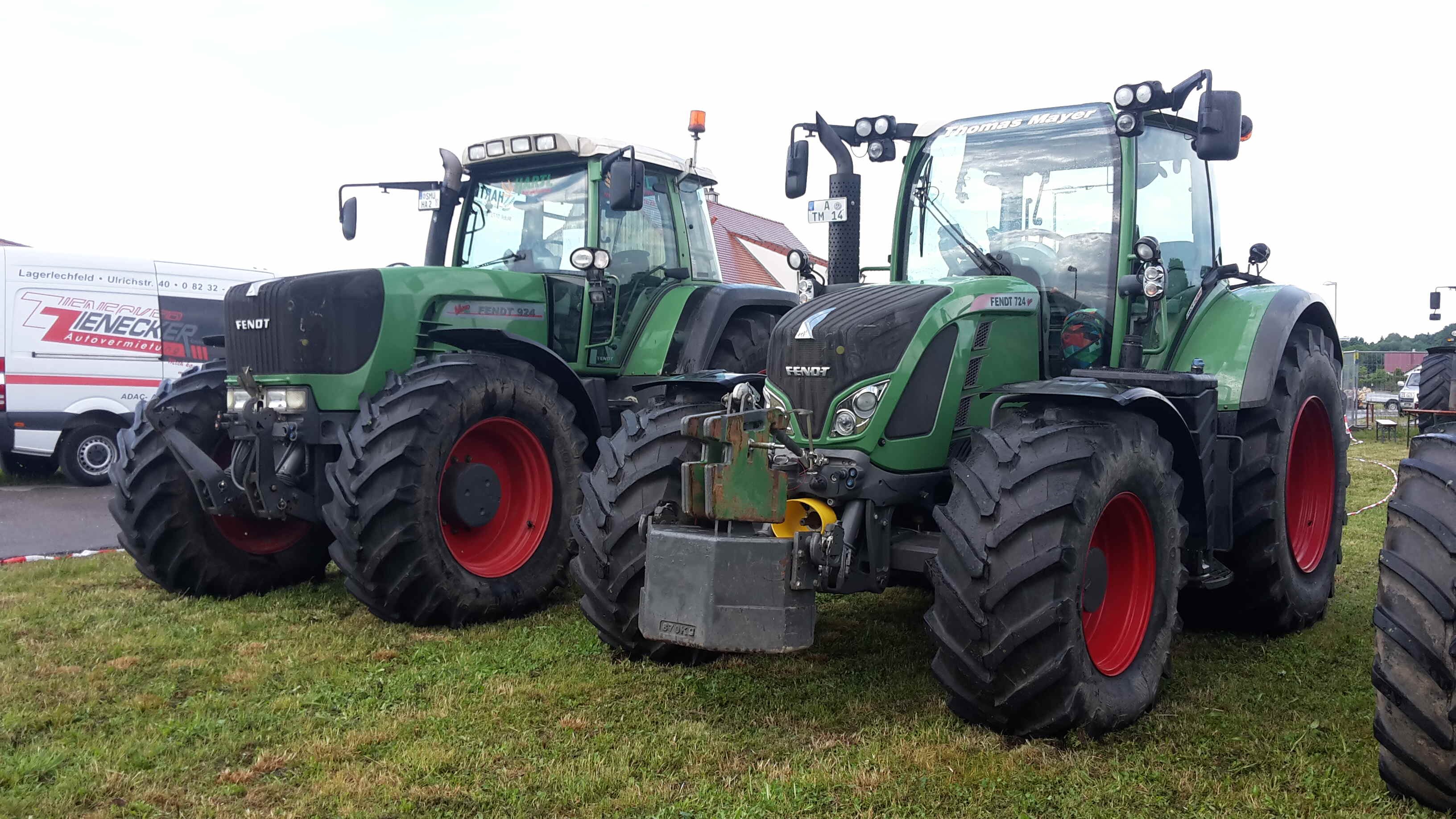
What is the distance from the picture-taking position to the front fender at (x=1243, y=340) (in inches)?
203

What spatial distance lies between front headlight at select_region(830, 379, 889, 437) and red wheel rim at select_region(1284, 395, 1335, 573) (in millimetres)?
2871

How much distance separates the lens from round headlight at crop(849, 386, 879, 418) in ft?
14.0

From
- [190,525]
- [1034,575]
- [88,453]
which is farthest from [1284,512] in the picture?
[88,453]

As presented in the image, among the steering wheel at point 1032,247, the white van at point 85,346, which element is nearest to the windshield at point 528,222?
the steering wheel at point 1032,247

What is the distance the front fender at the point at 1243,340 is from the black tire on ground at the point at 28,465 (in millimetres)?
11458

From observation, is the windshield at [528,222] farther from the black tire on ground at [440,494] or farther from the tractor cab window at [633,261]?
the black tire on ground at [440,494]

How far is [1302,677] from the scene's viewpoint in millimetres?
4758

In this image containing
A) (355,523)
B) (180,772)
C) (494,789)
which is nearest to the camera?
(494,789)

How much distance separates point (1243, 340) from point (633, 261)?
3815mm

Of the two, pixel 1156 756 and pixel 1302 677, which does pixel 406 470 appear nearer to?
pixel 1156 756

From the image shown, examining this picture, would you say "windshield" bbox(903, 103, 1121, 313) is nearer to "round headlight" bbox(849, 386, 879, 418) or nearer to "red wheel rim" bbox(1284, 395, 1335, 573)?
"round headlight" bbox(849, 386, 879, 418)

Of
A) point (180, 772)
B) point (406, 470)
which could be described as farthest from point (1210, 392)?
point (180, 772)

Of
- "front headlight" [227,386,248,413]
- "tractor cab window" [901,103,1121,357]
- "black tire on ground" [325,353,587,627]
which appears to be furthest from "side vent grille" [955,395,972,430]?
"front headlight" [227,386,248,413]

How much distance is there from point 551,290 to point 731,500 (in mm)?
3575
